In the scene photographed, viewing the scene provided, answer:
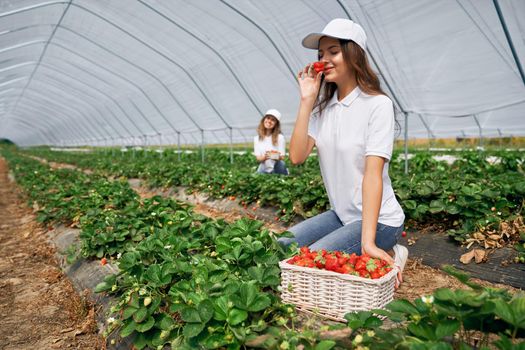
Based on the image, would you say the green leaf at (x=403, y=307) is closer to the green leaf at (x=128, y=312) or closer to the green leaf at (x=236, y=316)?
the green leaf at (x=236, y=316)

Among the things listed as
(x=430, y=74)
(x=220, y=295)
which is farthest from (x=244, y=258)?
(x=430, y=74)

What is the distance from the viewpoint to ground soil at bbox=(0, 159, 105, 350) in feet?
8.34

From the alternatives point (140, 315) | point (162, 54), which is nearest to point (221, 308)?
point (140, 315)

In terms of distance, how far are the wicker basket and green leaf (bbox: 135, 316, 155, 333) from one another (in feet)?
2.09

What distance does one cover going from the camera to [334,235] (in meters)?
2.34

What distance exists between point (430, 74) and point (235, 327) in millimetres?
5723

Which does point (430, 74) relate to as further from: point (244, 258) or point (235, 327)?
point (235, 327)

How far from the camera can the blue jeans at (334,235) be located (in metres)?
2.31

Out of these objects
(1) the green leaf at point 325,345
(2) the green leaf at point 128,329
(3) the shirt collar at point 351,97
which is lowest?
(2) the green leaf at point 128,329

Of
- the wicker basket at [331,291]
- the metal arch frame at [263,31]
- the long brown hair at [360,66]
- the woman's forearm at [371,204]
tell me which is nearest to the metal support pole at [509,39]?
the long brown hair at [360,66]

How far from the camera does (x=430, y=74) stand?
20.8ft

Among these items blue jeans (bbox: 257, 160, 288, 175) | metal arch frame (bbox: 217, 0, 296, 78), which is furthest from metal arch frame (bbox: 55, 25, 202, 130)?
blue jeans (bbox: 257, 160, 288, 175)

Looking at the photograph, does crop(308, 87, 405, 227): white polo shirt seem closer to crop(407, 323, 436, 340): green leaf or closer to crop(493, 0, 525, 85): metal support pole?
crop(407, 323, 436, 340): green leaf

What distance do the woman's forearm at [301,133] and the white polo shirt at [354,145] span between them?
0.33 ft
